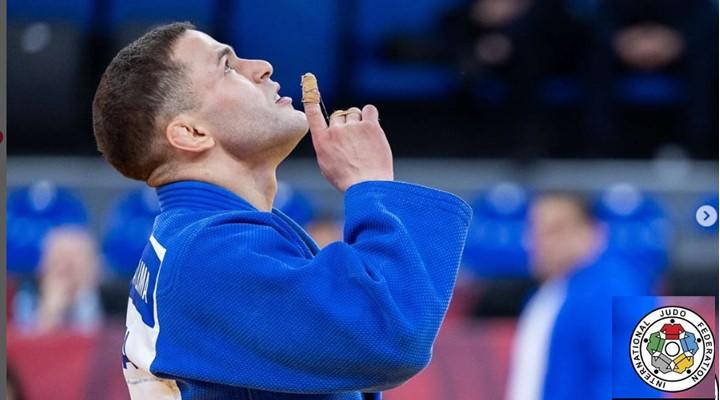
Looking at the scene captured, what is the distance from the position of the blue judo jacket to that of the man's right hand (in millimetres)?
21

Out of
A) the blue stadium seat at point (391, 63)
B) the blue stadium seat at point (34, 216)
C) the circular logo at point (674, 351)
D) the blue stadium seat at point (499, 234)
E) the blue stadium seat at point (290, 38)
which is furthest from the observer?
the blue stadium seat at point (499, 234)

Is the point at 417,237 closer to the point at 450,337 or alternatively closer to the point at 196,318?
the point at 196,318

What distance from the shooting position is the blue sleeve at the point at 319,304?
979 millimetres

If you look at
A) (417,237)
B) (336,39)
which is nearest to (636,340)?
(417,237)

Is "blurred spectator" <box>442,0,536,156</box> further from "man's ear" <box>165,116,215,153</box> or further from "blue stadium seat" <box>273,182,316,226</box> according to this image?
"man's ear" <box>165,116,215,153</box>

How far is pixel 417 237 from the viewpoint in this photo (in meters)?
1.01

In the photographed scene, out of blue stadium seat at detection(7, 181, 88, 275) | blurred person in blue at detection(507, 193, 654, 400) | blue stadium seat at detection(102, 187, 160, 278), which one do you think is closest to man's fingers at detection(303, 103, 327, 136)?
blurred person in blue at detection(507, 193, 654, 400)

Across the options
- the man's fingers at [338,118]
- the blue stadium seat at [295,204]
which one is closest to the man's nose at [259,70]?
the man's fingers at [338,118]

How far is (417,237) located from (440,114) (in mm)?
1779

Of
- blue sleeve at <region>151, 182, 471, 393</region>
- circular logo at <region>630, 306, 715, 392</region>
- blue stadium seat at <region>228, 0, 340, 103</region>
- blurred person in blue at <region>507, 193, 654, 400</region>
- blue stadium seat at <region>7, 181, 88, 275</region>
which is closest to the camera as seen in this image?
blue sleeve at <region>151, 182, 471, 393</region>

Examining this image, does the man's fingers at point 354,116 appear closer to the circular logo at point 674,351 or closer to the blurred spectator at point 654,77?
the circular logo at point 674,351

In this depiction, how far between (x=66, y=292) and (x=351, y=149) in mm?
1689

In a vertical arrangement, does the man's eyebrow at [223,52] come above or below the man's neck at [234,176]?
above

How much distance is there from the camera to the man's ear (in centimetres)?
111
